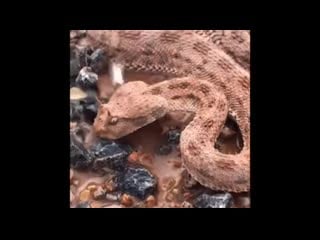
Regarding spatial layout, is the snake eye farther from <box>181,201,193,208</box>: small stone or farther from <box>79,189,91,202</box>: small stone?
<box>181,201,193,208</box>: small stone

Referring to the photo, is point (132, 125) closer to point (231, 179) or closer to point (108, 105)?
point (108, 105)

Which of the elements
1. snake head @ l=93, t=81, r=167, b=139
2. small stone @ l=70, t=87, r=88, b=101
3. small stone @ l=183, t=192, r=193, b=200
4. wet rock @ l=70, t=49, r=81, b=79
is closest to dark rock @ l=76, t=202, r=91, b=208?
snake head @ l=93, t=81, r=167, b=139

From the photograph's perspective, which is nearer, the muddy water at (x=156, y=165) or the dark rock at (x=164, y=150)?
the muddy water at (x=156, y=165)

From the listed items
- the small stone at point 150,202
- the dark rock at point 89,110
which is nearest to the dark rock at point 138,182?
the small stone at point 150,202

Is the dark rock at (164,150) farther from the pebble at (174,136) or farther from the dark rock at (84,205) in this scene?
the dark rock at (84,205)

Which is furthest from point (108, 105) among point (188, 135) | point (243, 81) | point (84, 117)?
point (243, 81)

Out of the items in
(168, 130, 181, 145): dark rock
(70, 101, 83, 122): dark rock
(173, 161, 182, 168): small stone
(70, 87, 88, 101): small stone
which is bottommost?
(173, 161, 182, 168): small stone
